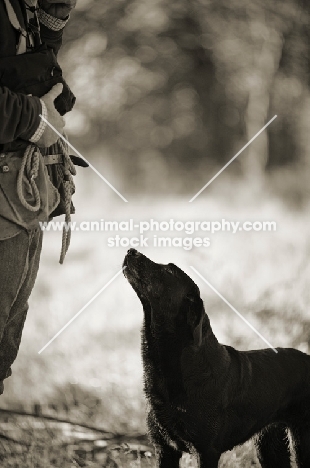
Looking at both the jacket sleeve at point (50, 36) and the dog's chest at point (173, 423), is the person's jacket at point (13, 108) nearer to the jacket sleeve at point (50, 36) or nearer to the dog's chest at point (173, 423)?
the jacket sleeve at point (50, 36)

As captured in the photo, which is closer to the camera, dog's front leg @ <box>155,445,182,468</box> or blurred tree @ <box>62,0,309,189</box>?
dog's front leg @ <box>155,445,182,468</box>

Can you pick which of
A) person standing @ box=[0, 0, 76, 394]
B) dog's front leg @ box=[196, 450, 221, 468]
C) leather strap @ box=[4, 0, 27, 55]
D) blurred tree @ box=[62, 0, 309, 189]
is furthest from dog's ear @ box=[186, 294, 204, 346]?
leather strap @ box=[4, 0, 27, 55]

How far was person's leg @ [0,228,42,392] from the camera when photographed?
152 centimetres

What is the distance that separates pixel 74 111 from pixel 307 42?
1.13 metres

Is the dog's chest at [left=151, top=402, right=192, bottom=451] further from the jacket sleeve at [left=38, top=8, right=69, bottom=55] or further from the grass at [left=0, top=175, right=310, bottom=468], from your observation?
the jacket sleeve at [left=38, top=8, right=69, bottom=55]

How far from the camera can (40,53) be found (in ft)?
5.11

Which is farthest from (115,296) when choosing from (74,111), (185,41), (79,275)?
(185,41)

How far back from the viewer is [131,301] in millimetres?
2479

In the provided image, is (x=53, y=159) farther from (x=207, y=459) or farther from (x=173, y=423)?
(x=207, y=459)

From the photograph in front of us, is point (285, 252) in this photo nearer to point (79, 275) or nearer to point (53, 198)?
point (79, 275)

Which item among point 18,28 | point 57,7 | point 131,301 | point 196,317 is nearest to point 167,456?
point 196,317

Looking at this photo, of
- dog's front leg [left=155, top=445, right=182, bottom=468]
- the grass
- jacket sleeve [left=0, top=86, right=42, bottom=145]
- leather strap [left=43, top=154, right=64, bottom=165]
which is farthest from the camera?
the grass

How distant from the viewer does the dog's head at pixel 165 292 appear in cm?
183

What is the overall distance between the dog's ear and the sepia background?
63 cm
